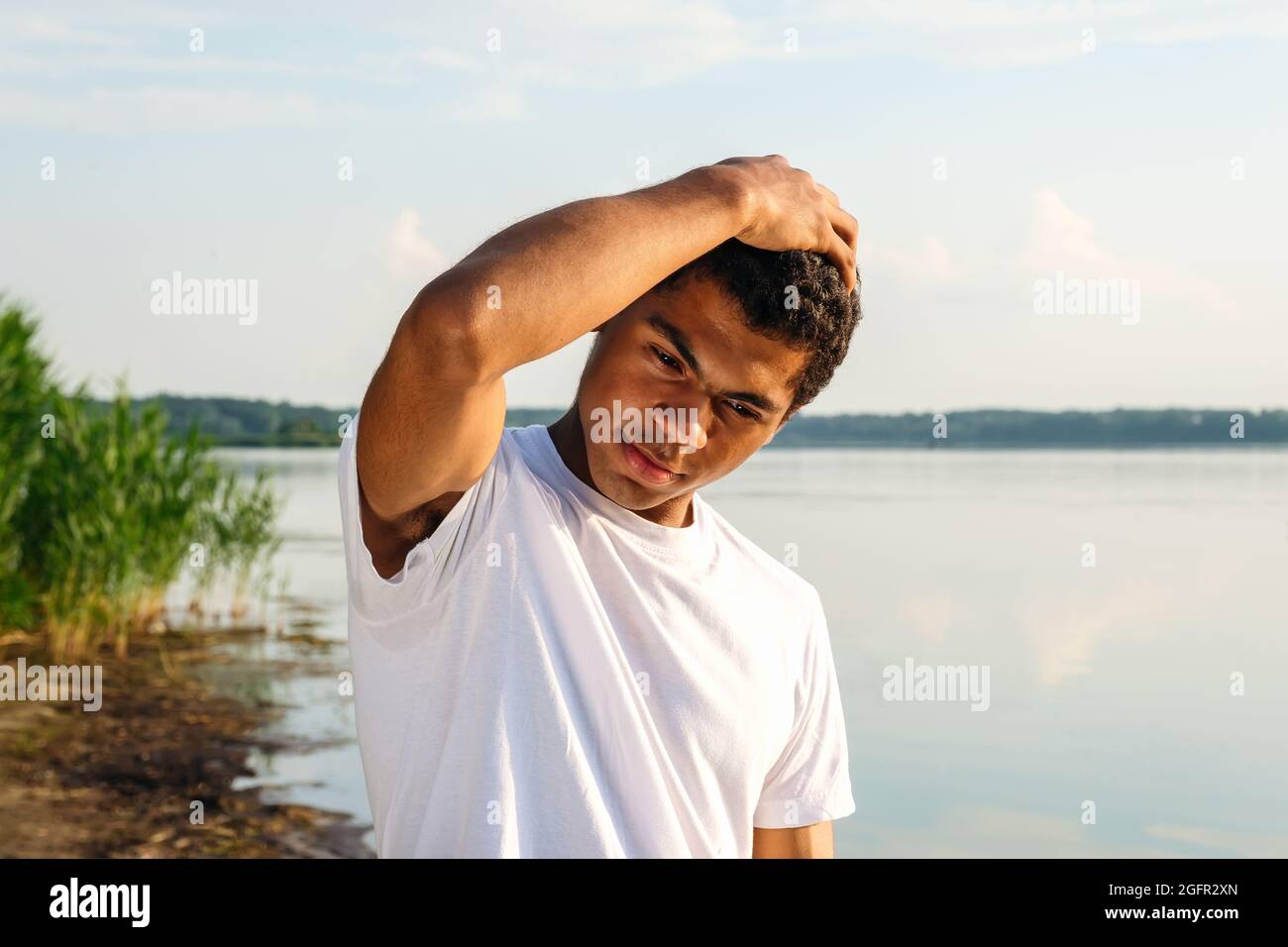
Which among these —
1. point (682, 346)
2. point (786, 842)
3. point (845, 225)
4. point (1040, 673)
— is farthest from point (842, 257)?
point (1040, 673)

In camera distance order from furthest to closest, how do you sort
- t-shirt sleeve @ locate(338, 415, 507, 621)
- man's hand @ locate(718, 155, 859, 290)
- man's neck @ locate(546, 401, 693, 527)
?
man's neck @ locate(546, 401, 693, 527)
man's hand @ locate(718, 155, 859, 290)
t-shirt sleeve @ locate(338, 415, 507, 621)

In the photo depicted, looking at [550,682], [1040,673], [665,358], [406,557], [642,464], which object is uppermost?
[665,358]

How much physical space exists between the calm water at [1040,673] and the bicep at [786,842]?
148 centimetres

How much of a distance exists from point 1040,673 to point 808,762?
11.5 metres

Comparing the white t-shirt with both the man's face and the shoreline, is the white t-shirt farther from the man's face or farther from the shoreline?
the shoreline

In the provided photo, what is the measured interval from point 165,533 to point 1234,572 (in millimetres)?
13345

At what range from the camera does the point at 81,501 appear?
9.80 m

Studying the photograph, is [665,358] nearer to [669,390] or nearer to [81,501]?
[669,390]

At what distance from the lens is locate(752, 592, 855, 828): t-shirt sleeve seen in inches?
74.2

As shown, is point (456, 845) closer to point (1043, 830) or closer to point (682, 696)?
point (682, 696)

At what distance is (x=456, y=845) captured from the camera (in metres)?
1.47

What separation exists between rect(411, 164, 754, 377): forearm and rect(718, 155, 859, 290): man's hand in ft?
0.36

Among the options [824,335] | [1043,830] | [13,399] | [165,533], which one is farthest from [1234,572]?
[824,335]

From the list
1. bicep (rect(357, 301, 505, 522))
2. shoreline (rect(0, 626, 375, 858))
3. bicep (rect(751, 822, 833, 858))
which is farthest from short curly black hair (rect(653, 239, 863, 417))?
shoreline (rect(0, 626, 375, 858))
